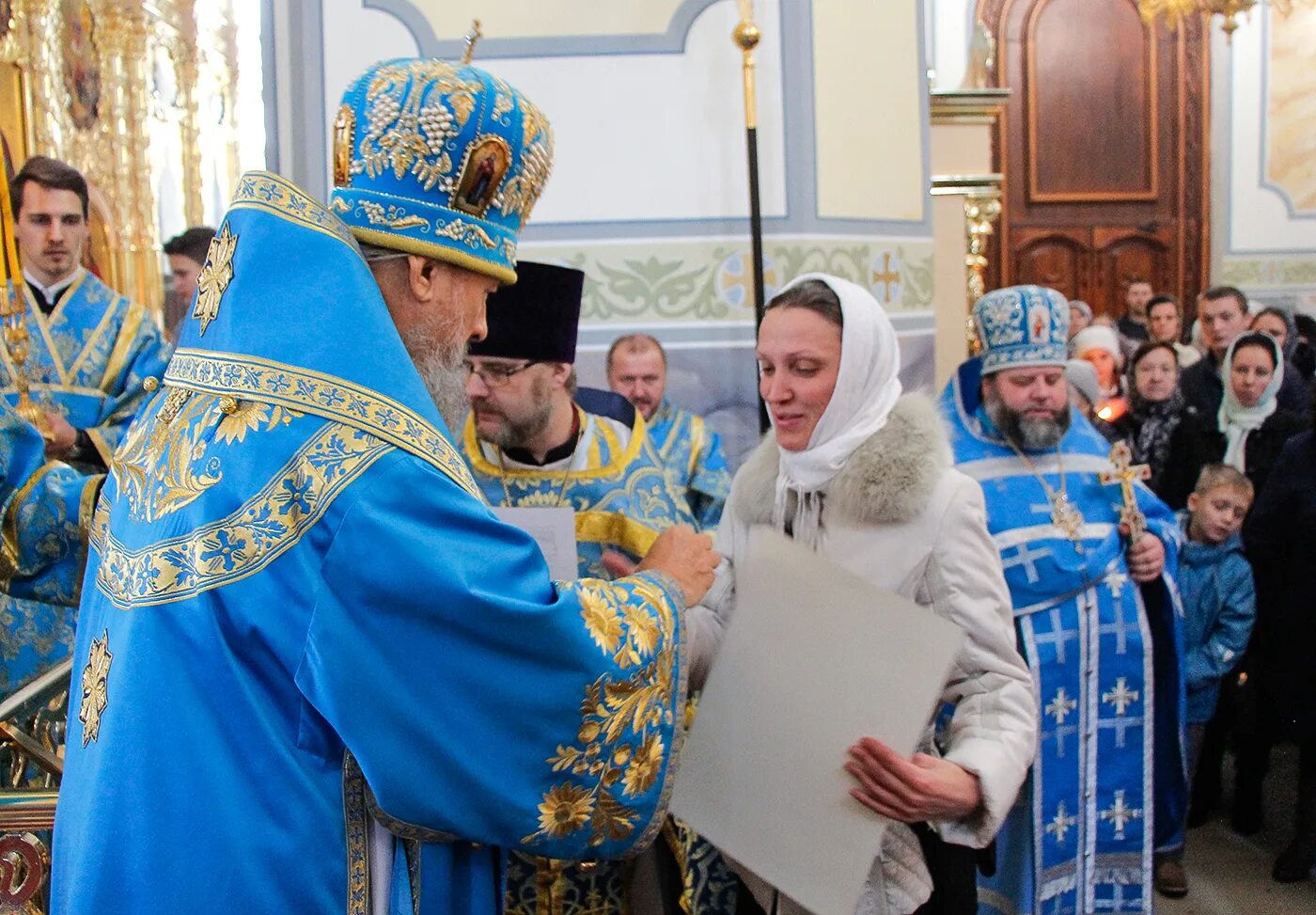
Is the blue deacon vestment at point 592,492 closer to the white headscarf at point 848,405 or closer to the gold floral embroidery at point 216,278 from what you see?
the white headscarf at point 848,405

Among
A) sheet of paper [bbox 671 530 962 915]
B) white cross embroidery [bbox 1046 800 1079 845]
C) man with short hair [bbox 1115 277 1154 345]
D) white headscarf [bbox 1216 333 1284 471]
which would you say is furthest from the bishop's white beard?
man with short hair [bbox 1115 277 1154 345]

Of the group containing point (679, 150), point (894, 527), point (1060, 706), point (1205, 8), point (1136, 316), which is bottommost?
point (1060, 706)

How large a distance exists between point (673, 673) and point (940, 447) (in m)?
0.73

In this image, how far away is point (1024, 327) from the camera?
3.90 metres

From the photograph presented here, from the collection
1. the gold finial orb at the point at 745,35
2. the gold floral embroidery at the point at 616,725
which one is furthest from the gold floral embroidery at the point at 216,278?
the gold finial orb at the point at 745,35

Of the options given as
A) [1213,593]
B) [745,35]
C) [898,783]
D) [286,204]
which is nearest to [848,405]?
[898,783]

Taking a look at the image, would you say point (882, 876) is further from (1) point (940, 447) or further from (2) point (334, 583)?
(2) point (334, 583)

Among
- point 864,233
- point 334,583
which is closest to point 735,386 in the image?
point 864,233

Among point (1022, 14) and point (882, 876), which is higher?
point (1022, 14)

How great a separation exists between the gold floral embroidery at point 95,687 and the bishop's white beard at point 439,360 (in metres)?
0.51

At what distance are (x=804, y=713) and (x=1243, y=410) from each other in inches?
165

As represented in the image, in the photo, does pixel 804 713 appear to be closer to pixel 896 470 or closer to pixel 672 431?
pixel 896 470

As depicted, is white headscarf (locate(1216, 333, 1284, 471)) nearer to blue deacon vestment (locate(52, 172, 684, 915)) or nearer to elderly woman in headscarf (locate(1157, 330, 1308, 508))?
elderly woman in headscarf (locate(1157, 330, 1308, 508))

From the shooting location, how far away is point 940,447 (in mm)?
2242
